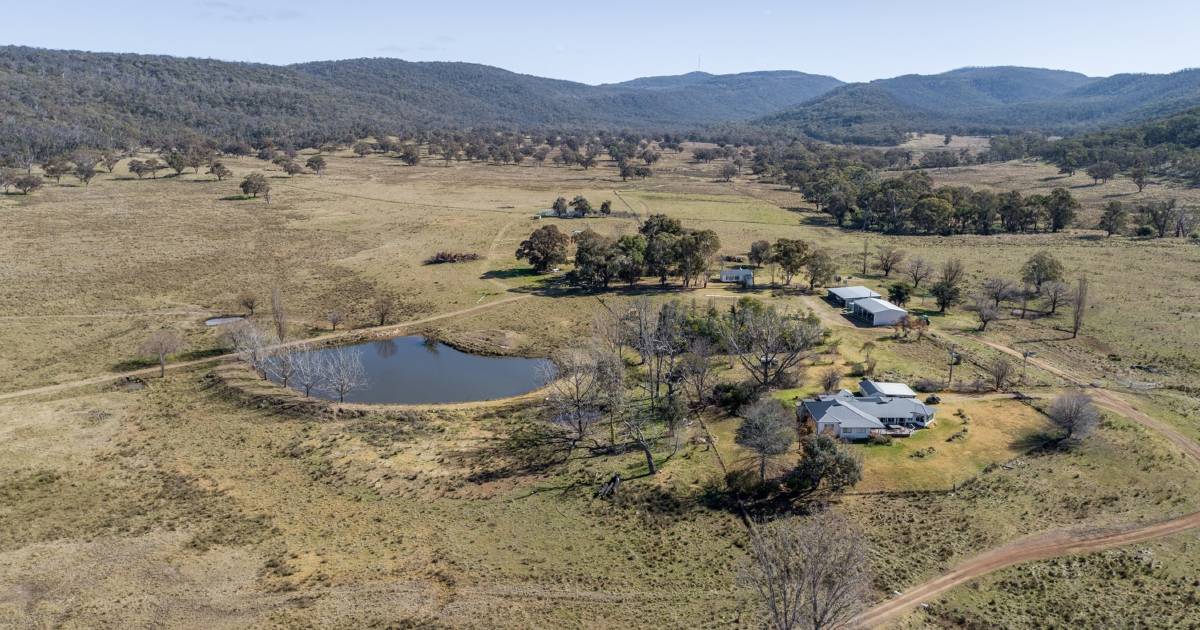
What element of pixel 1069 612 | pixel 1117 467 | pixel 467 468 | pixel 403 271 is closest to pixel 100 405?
pixel 467 468

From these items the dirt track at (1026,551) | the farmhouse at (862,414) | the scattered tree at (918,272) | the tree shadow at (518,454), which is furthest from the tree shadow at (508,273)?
the dirt track at (1026,551)

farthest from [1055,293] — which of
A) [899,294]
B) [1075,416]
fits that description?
[1075,416]

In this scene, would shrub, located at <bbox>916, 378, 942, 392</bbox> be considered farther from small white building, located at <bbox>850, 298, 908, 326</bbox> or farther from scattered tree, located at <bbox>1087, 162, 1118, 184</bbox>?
scattered tree, located at <bbox>1087, 162, 1118, 184</bbox>

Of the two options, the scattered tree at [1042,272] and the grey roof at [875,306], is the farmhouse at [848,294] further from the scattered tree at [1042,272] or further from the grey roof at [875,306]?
the scattered tree at [1042,272]

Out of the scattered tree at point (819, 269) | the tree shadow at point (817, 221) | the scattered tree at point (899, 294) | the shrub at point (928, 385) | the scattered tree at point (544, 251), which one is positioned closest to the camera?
the shrub at point (928, 385)

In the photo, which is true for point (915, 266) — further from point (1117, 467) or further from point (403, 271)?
point (403, 271)

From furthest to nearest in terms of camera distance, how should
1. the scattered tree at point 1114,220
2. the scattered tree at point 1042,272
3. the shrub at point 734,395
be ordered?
the scattered tree at point 1114,220, the scattered tree at point 1042,272, the shrub at point 734,395

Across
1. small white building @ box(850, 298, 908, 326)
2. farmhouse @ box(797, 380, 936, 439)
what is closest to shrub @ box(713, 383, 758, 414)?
farmhouse @ box(797, 380, 936, 439)

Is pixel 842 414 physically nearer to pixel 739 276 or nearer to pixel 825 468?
pixel 825 468
